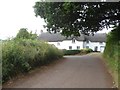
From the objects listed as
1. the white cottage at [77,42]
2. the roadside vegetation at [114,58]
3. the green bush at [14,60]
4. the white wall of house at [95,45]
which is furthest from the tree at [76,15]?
the white wall of house at [95,45]

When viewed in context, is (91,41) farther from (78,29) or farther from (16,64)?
(16,64)

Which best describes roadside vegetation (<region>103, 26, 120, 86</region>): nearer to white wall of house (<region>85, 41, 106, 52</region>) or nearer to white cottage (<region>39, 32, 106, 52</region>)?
white cottage (<region>39, 32, 106, 52</region>)

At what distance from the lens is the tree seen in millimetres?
22416

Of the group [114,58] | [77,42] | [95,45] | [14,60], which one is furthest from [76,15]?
[95,45]

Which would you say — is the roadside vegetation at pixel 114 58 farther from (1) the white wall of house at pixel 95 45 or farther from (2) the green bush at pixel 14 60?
(1) the white wall of house at pixel 95 45

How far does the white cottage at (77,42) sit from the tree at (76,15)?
61058 millimetres

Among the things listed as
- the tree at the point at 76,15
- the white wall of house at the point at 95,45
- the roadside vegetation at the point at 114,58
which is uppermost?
the tree at the point at 76,15

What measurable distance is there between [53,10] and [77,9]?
7.94ft

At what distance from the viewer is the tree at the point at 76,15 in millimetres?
22416

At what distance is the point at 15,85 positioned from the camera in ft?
45.5

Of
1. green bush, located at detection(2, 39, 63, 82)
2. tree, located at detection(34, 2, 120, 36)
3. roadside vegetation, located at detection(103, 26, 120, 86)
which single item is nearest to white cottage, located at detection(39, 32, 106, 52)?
tree, located at detection(34, 2, 120, 36)

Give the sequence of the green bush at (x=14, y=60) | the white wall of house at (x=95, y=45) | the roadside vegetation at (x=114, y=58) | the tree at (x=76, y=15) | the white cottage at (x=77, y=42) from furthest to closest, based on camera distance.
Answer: the white wall of house at (x=95, y=45) → the white cottage at (x=77, y=42) → the tree at (x=76, y=15) → the green bush at (x=14, y=60) → the roadside vegetation at (x=114, y=58)

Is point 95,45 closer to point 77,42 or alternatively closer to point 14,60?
point 77,42

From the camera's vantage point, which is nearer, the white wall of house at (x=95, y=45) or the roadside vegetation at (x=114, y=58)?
the roadside vegetation at (x=114, y=58)
